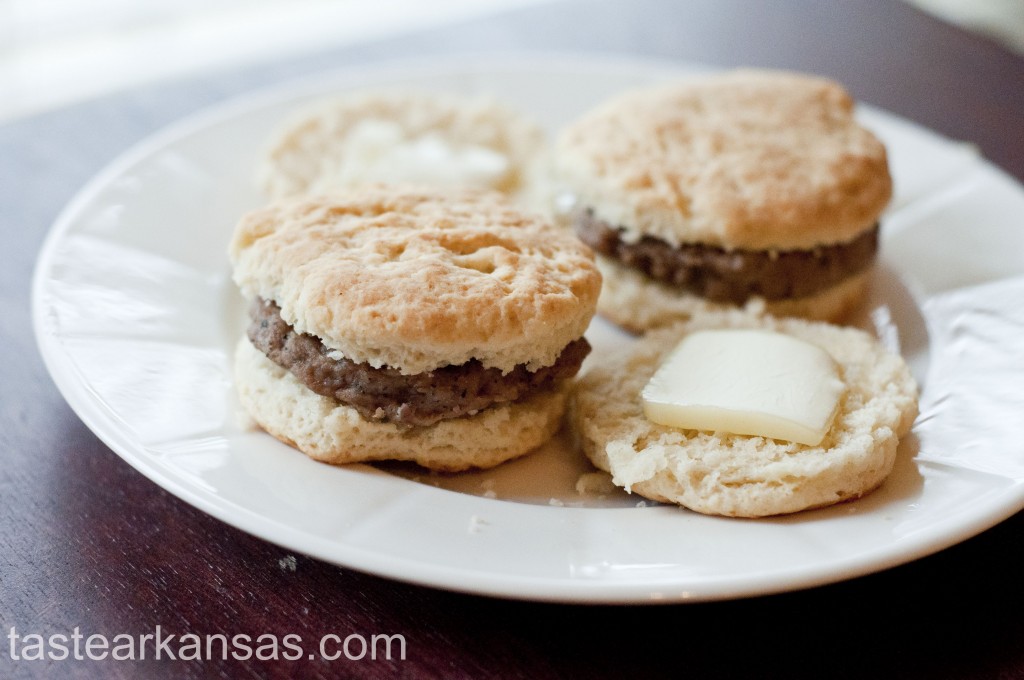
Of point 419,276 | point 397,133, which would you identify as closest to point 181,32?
point 397,133

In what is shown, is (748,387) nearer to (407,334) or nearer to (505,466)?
(505,466)

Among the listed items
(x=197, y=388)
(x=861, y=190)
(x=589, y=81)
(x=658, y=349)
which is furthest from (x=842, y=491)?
Answer: (x=589, y=81)

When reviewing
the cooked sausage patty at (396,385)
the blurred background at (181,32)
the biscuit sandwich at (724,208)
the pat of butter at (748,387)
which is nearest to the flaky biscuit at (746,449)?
the pat of butter at (748,387)

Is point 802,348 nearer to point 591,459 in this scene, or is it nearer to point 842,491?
point 842,491

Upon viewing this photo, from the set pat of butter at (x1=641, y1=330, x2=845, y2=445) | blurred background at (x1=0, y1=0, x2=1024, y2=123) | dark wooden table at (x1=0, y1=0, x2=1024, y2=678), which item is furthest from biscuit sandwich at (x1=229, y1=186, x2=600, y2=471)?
blurred background at (x1=0, y1=0, x2=1024, y2=123)

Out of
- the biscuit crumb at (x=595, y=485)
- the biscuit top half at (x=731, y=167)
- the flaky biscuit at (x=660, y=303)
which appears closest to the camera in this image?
the biscuit crumb at (x=595, y=485)

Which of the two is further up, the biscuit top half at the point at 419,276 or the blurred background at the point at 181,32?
the biscuit top half at the point at 419,276

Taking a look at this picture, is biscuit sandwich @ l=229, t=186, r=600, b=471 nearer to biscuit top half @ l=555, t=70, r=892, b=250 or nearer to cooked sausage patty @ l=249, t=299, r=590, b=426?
cooked sausage patty @ l=249, t=299, r=590, b=426

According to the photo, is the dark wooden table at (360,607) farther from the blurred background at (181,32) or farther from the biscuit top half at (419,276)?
the blurred background at (181,32)
